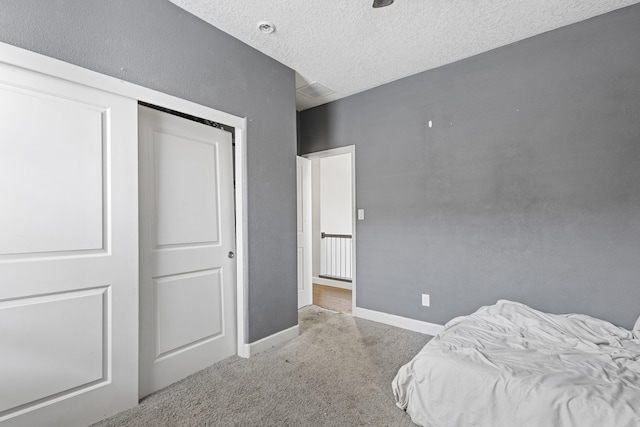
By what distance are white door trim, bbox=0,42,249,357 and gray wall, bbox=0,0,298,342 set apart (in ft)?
0.18

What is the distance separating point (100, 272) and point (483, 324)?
100 inches

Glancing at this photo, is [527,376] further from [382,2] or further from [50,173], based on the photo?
[50,173]

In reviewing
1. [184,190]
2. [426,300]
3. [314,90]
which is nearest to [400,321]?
[426,300]

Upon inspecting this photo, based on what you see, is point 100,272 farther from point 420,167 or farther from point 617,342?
point 617,342

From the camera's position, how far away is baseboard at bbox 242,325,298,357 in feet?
8.26

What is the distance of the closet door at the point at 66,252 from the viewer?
57.1 inches

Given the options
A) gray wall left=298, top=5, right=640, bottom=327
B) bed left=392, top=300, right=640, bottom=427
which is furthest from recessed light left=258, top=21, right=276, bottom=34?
bed left=392, top=300, right=640, bottom=427

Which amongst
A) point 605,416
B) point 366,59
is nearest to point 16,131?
point 366,59

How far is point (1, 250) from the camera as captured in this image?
1.42 m

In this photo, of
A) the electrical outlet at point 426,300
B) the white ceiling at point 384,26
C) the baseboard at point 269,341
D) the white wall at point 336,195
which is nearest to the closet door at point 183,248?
the baseboard at point 269,341

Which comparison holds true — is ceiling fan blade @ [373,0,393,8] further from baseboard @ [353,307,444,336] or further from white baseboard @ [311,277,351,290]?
white baseboard @ [311,277,351,290]

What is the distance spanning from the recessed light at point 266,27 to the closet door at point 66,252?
3.77ft

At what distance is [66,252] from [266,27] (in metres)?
2.07

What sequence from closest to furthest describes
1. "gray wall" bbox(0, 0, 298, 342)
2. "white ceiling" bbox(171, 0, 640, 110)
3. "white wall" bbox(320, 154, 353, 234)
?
"gray wall" bbox(0, 0, 298, 342), "white ceiling" bbox(171, 0, 640, 110), "white wall" bbox(320, 154, 353, 234)
